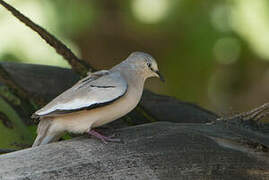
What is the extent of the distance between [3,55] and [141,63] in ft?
6.96

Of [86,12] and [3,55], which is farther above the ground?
[86,12]

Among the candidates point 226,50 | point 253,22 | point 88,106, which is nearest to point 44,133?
point 88,106

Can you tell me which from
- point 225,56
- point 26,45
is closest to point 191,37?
point 225,56

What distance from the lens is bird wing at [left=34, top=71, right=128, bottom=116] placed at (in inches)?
96.0

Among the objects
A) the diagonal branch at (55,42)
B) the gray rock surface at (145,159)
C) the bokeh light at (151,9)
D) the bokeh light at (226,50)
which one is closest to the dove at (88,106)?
the gray rock surface at (145,159)

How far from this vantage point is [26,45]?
486 cm

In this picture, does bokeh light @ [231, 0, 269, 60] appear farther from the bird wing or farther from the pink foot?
the pink foot

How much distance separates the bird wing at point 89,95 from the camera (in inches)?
96.0

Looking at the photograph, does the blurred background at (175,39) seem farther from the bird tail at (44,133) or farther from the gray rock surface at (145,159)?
the gray rock surface at (145,159)

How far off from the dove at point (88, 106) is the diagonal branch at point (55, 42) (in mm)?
382

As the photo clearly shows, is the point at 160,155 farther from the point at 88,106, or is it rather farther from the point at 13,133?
the point at 13,133

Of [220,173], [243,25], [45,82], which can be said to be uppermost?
[243,25]

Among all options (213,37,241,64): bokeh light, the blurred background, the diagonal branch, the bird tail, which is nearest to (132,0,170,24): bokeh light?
the blurred background

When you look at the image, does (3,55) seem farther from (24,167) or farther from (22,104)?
(24,167)
